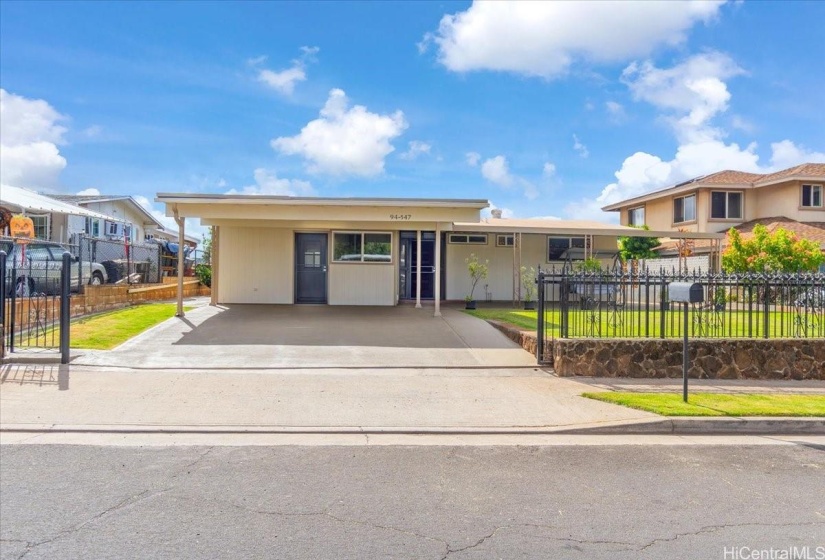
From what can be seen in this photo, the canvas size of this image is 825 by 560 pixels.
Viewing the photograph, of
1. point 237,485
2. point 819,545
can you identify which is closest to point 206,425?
point 237,485

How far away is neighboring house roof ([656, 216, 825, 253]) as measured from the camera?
23.6 meters

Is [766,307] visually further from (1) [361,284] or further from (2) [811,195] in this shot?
(2) [811,195]

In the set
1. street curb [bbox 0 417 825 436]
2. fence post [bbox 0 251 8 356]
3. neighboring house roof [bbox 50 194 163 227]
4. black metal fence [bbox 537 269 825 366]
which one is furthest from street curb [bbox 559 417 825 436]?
neighboring house roof [bbox 50 194 163 227]

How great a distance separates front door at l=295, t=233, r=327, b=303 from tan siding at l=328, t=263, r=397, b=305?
0.37m

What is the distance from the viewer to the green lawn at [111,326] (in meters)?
10.7

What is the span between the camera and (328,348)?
1100cm

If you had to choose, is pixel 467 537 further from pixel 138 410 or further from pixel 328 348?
pixel 328 348

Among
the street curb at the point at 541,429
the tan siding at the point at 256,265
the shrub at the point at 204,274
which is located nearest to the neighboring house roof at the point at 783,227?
the tan siding at the point at 256,265

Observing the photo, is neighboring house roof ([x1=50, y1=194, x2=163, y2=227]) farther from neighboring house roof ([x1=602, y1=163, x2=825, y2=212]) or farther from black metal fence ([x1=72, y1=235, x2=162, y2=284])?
neighboring house roof ([x1=602, y1=163, x2=825, y2=212])

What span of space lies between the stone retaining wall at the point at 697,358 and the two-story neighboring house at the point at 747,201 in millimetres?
17691

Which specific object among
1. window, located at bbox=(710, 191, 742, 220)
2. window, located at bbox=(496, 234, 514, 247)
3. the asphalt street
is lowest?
the asphalt street

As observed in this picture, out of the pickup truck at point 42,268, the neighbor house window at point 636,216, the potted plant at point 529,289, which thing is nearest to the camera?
the pickup truck at point 42,268

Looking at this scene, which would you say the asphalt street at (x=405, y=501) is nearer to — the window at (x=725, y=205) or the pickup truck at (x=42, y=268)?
the pickup truck at (x=42, y=268)

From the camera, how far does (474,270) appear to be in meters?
18.5
